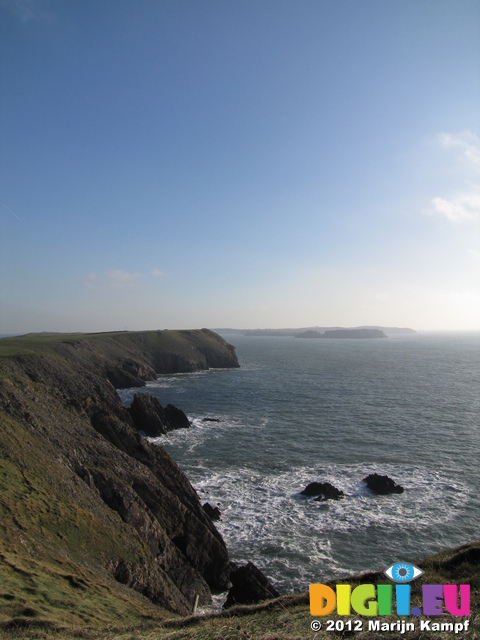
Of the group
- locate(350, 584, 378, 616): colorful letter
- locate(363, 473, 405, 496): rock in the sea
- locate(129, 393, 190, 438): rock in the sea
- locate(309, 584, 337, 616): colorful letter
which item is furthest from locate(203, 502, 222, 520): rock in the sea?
locate(129, 393, 190, 438): rock in the sea

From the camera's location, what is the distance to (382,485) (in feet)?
112

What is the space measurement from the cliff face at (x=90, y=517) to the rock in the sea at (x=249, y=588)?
230cm

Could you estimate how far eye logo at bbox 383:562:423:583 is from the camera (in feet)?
42.3

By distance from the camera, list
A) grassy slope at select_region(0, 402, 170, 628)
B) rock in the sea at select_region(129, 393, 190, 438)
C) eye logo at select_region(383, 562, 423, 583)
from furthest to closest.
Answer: rock in the sea at select_region(129, 393, 190, 438), eye logo at select_region(383, 562, 423, 583), grassy slope at select_region(0, 402, 170, 628)

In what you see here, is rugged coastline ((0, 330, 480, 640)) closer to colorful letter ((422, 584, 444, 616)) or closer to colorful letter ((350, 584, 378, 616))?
colorful letter ((422, 584, 444, 616))

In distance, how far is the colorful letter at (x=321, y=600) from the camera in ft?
35.9

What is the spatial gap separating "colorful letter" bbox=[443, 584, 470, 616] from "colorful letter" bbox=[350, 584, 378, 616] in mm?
2037

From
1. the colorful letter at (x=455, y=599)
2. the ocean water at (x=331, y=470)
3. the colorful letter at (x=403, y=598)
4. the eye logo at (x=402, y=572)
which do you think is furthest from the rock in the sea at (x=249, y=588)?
the colorful letter at (x=455, y=599)

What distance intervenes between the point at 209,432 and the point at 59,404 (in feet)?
82.6

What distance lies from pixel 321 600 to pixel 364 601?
135 centimetres

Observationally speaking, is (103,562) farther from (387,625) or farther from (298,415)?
(298,415)

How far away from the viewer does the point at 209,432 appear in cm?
5266

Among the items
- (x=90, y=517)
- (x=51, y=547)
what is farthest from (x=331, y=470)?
(x=51, y=547)

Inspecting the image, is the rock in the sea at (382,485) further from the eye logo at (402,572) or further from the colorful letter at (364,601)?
the colorful letter at (364,601)
